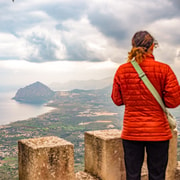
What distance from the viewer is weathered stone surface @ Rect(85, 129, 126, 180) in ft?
14.6

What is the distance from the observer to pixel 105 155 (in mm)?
4426

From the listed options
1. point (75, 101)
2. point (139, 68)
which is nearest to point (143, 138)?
point (139, 68)

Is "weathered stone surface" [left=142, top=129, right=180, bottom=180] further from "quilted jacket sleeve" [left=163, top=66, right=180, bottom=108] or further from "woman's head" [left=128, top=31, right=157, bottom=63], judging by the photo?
"woman's head" [left=128, top=31, right=157, bottom=63]

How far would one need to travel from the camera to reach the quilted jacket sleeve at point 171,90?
131 inches

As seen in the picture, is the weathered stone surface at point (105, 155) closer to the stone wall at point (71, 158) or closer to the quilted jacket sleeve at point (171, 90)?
the stone wall at point (71, 158)

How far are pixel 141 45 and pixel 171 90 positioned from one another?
0.53m

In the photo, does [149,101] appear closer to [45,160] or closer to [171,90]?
[171,90]

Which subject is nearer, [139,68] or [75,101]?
[139,68]

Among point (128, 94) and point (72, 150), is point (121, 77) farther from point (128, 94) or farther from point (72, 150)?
point (72, 150)

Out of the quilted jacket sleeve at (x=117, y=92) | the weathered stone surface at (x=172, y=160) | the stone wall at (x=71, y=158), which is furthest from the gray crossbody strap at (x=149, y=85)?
the weathered stone surface at (x=172, y=160)

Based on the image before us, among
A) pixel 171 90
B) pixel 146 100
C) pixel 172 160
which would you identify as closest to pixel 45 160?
pixel 146 100

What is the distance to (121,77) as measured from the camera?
346 centimetres

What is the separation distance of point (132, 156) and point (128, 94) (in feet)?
2.14

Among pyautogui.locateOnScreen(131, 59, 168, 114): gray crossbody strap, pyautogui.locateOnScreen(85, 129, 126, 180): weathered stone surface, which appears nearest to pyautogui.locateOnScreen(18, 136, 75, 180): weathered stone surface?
pyautogui.locateOnScreen(85, 129, 126, 180): weathered stone surface
